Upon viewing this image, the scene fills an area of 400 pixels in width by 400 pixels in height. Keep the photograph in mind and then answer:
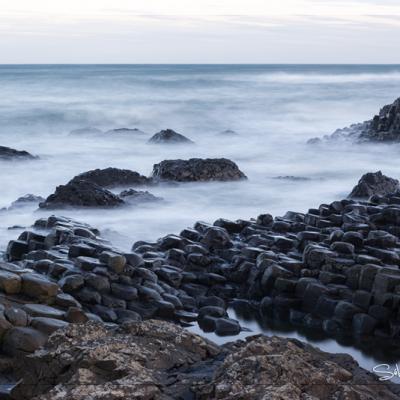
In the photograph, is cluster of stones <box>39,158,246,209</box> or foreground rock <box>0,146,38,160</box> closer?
cluster of stones <box>39,158,246,209</box>

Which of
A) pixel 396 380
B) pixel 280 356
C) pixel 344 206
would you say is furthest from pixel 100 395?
pixel 344 206

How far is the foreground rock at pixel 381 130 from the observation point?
20130mm

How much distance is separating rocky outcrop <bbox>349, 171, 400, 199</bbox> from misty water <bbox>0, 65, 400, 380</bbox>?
3.13 ft

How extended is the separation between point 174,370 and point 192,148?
16.2 m

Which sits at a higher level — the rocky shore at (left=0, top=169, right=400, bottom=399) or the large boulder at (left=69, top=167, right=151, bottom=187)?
the rocky shore at (left=0, top=169, right=400, bottom=399)

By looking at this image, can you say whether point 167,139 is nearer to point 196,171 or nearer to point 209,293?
point 196,171

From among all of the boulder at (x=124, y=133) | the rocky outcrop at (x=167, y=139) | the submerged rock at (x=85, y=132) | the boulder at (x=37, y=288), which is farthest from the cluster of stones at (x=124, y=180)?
the submerged rock at (x=85, y=132)

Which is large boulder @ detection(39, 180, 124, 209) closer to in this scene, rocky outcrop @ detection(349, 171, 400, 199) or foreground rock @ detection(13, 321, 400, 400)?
rocky outcrop @ detection(349, 171, 400, 199)

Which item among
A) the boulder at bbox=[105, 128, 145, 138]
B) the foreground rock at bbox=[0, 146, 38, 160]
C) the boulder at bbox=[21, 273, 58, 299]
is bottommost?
the boulder at bbox=[105, 128, 145, 138]

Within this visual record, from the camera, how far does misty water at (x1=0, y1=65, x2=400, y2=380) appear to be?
1209 centimetres

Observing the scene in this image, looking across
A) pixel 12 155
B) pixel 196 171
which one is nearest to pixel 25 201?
pixel 196 171

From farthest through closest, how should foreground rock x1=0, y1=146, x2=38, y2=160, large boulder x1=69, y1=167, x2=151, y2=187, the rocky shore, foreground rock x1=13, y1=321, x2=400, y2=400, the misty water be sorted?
foreground rock x1=0, y1=146, x2=38, y2=160 < large boulder x1=69, y1=167, x2=151, y2=187 < the misty water < the rocky shore < foreground rock x1=13, y1=321, x2=400, y2=400

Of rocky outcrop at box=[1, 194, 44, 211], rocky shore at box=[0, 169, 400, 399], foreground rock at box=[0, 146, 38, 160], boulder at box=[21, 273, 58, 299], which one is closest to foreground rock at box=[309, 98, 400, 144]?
foreground rock at box=[0, 146, 38, 160]

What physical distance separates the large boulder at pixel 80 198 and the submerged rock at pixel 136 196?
0.36 meters
